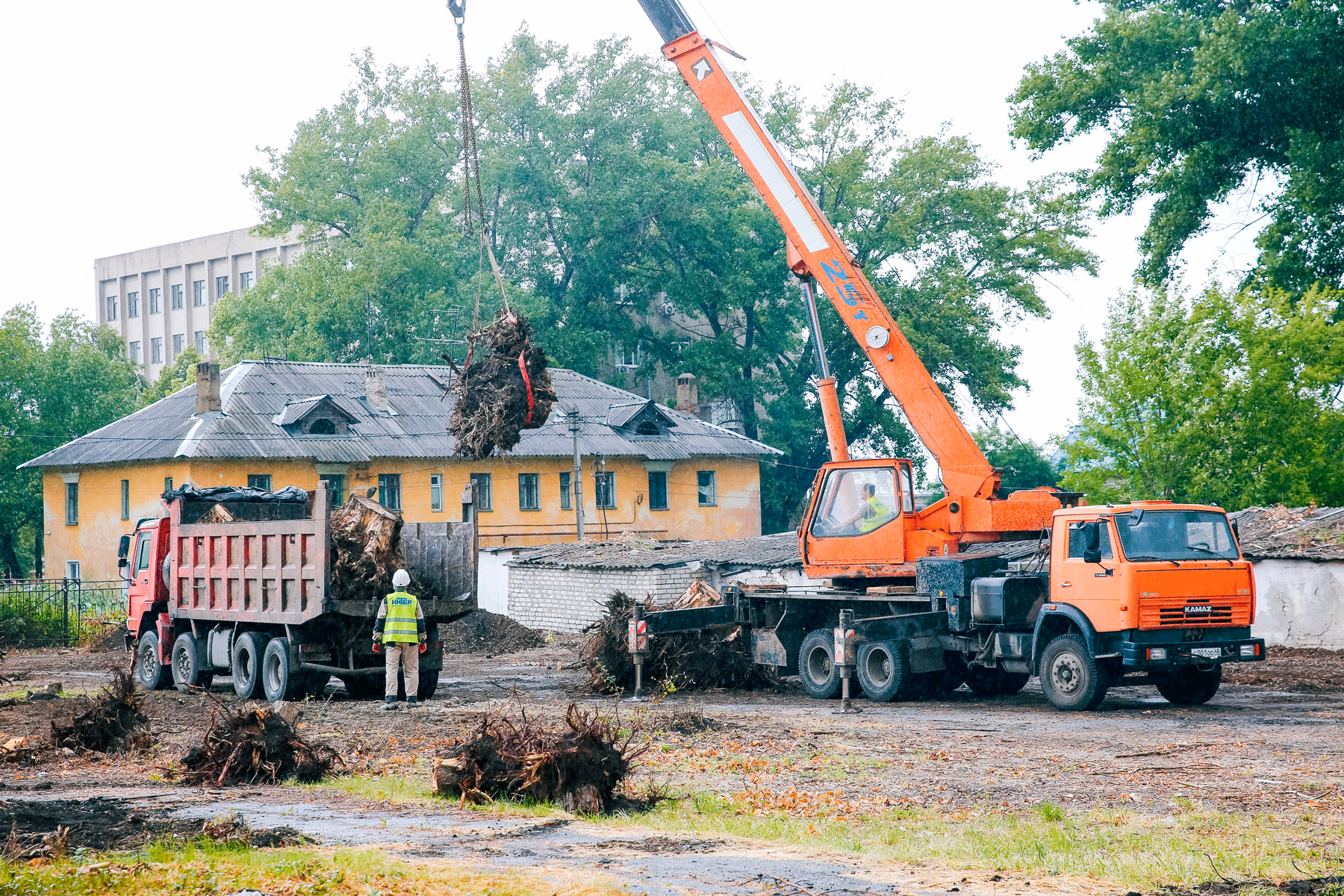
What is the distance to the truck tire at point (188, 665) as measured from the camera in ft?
63.3

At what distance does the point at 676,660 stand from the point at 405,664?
3.92m

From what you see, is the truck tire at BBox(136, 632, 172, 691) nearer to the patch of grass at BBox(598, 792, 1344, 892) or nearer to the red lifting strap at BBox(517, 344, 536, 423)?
the red lifting strap at BBox(517, 344, 536, 423)

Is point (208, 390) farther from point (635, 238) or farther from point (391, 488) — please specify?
point (635, 238)

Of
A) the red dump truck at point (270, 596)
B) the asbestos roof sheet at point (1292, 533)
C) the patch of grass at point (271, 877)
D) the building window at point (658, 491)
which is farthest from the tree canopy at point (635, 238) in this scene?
the patch of grass at point (271, 877)

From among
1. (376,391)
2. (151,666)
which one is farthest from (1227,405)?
(376,391)

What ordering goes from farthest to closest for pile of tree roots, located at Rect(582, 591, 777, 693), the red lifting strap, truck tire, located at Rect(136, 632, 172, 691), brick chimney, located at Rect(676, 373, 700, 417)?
1. brick chimney, located at Rect(676, 373, 700, 417)
2. truck tire, located at Rect(136, 632, 172, 691)
3. pile of tree roots, located at Rect(582, 591, 777, 693)
4. the red lifting strap

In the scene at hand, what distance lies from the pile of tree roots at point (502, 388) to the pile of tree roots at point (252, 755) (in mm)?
7487

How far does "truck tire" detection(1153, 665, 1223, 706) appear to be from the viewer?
1606cm

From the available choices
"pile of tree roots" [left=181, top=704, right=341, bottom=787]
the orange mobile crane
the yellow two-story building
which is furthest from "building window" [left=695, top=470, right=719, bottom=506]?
"pile of tree roots" [left=181, top=704, right=341, bottom=787]

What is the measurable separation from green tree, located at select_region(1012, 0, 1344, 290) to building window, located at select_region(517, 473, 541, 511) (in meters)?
19.5

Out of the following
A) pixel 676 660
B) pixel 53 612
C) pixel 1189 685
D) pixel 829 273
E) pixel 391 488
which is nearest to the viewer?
pixel 1189 685

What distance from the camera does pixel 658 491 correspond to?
46.8m

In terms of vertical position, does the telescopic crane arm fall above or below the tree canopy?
below

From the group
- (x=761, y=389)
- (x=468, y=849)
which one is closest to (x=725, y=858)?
(x=468, y=849)
